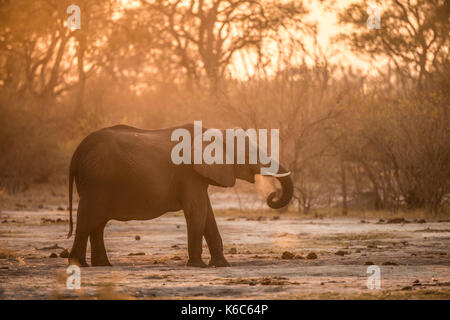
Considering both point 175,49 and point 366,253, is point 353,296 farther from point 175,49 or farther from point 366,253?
point 175,49

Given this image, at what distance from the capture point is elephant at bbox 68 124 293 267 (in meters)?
13.1

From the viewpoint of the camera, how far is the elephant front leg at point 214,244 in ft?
44.3

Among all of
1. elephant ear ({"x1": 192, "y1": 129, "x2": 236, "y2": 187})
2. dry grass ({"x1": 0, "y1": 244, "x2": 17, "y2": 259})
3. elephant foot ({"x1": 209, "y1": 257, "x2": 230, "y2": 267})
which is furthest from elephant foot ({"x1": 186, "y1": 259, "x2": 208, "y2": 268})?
dry grass ({"x1": 0, "y1": 244, "x2": 17, "y2": 259})

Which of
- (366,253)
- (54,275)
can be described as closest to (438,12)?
(366,253)

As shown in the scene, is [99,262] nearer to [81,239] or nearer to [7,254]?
[81,239]

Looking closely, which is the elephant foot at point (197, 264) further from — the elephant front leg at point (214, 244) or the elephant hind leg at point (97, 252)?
the elephant hind leg at point (97, 252)

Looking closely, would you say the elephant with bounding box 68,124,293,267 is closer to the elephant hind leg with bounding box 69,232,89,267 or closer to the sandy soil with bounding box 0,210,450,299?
the elephant hind leg with bounding box 69,232,89,267

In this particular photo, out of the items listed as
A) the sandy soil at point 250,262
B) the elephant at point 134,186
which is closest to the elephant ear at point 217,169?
the elephant at point 134,186

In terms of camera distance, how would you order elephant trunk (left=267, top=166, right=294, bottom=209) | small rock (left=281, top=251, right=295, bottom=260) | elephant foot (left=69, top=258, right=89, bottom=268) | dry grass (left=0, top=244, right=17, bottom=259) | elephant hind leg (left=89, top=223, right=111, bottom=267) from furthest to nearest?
dry grass (left=0, top=244, right=17, bottom=259)
small rock (left=281, top=251, right=295, bottom=260)
elephant trunk (left=267, top=166, right=294, bottom=209)
elephant hind leg (left=89, top=223, right=111, bottom=267)
elephant foot (left=69, top=258, right=89, bottom=268)

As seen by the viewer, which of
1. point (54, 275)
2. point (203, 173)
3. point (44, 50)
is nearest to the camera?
point (54, 275)

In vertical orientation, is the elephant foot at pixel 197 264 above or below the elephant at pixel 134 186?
below

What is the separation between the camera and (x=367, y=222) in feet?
75.3

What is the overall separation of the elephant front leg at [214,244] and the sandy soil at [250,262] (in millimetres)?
339

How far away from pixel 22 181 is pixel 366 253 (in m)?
23.2
